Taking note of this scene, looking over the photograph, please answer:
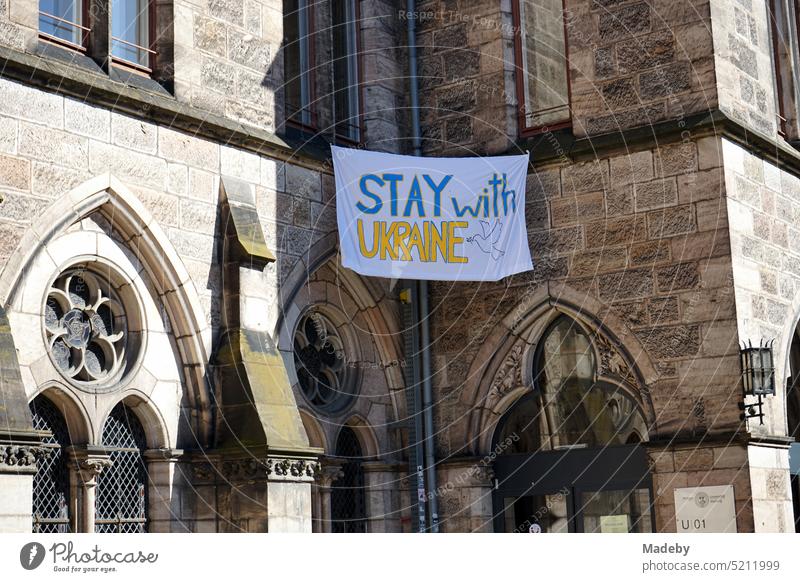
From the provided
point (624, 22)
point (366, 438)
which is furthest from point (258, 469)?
point (624, 22)

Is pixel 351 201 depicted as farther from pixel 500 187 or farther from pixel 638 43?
pixel 638 43

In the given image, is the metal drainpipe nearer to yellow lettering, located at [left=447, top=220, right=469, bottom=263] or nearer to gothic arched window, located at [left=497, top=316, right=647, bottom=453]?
gothic arched window, located at [left=497, top=316, right=647, bottom=453]

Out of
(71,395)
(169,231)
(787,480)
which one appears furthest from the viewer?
(787,480)

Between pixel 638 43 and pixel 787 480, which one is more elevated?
pixel 638 43

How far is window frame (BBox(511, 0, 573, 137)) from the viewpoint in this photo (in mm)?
14116

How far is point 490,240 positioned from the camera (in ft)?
45.1

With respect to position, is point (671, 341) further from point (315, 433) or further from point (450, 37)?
point (450, 37)

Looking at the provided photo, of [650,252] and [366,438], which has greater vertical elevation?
[650,252]

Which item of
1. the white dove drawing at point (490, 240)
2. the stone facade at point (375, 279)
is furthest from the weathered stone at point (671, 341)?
the white dove drawing at point (490, 240)

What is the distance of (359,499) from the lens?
551 inches

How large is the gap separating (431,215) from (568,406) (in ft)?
7.71

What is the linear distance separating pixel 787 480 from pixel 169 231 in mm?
6161

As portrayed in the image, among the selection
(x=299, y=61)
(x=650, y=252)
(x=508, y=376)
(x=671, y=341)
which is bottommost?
(x=508, y=376)
